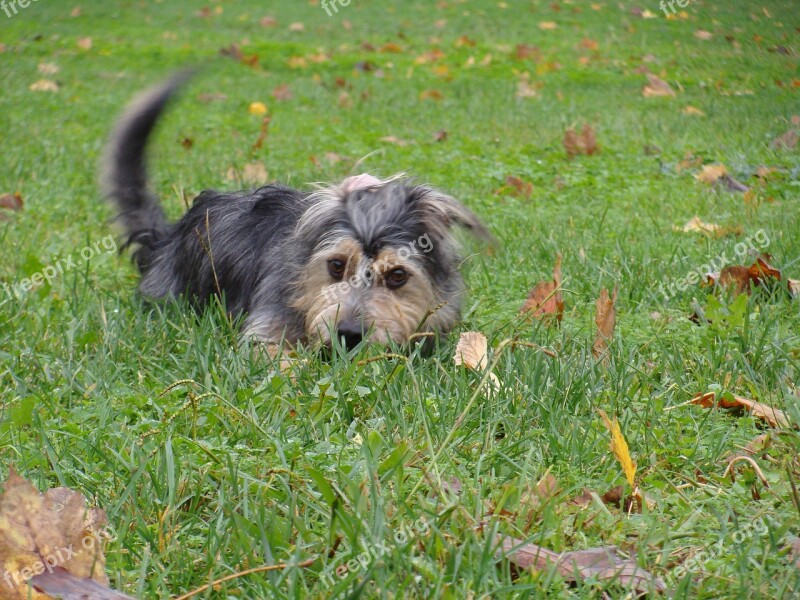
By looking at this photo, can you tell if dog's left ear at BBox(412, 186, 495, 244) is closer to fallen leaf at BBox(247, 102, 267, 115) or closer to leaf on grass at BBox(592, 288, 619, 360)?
leaf on grass at BBox(592, 288, 619, 360)

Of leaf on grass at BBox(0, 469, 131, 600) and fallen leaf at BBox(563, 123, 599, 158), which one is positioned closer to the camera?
leaf on grass at BBox(0, 469, 131, 600)

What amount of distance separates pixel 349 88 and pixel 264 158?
13.0ft

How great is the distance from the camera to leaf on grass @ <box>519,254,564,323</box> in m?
4.17

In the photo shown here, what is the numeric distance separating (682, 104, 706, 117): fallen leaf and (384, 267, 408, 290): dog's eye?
19.2 feet

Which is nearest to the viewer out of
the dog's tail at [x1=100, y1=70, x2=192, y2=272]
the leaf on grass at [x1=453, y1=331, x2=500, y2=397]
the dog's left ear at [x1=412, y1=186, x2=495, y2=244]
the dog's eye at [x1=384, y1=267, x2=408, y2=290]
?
the leaf on grass at [x1=453, y1=331, x2=500, y2=397]

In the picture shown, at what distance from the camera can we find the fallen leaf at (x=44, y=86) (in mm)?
11007

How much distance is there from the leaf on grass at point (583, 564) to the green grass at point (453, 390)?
36 mm

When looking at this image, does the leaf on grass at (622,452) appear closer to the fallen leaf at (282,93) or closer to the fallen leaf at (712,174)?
the fallen leaf at (712,174)

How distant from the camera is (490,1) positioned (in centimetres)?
1883

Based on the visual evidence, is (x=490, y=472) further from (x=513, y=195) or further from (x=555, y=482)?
(x=513, y=195)

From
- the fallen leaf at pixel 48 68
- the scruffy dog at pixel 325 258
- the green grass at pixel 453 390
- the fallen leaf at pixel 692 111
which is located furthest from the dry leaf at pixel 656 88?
the fallen leaf at pixel 48 68

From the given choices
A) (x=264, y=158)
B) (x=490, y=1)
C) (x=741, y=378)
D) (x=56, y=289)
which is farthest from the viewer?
(x=490, y=1)

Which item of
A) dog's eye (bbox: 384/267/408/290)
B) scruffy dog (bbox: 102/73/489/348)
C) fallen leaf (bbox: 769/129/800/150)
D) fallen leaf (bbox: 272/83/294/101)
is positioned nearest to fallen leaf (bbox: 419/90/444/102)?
fallen leaf (bbox: 272/83/294/101)

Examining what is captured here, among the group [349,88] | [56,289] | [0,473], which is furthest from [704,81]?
[0,473]
